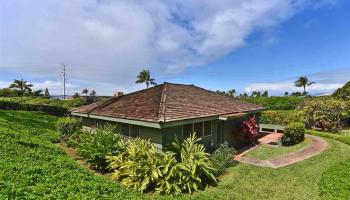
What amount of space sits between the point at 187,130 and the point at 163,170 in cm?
414

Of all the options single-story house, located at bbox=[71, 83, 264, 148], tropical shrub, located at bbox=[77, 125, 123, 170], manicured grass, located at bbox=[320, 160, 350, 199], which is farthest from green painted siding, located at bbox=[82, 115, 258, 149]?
manicured grass, located at bbox=[320, 160, 350, 199]

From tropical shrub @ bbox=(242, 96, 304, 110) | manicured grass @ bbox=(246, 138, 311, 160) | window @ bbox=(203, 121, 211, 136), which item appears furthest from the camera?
tropical shrub @ bbox=(242, 96, 304, 110)

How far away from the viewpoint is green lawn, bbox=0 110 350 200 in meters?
7.76

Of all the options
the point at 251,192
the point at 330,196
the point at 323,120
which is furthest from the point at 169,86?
the point at 323,120

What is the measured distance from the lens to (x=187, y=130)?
564 inches

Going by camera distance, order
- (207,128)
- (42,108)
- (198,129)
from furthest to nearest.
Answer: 1. (42,108)
2. (207,128)
3. (198,129)

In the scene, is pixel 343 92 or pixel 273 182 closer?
pixel 273 182

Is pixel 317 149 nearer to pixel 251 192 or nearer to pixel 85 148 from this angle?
pixel 251 192

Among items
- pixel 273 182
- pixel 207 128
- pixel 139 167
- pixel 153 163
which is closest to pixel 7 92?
pixel 207 128

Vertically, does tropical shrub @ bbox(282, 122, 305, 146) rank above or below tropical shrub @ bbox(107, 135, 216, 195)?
above

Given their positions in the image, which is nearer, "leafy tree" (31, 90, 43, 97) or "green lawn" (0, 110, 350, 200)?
"green lawn" (0, 110, 350, 200)

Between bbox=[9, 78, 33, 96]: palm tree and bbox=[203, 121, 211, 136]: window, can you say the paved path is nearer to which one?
bbox=[203, 121, 211, 136]: window

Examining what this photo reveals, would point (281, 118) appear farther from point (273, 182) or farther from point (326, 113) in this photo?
point (273, 182)

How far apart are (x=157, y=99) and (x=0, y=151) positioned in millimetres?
8565
